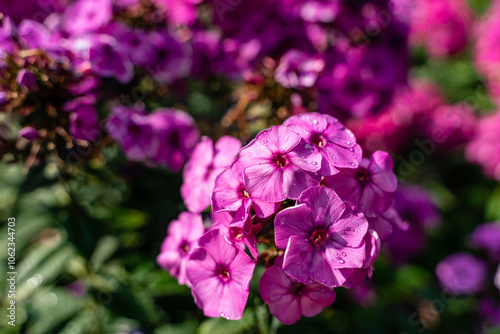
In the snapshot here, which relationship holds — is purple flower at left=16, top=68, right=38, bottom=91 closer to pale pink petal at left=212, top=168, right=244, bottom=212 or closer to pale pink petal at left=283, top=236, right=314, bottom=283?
pale pink petal at left=212, top=168, right=244, bottom=212

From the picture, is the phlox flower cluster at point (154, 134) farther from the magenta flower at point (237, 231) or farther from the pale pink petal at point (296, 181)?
the pale pink petal at point (296, 181)

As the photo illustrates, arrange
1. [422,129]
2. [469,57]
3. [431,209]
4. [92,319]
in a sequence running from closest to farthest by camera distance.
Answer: [92,319]
[431,209]
[422,129]
[469,57]

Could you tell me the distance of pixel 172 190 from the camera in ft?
6.12

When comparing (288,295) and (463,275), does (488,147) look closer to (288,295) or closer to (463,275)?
(463,275)

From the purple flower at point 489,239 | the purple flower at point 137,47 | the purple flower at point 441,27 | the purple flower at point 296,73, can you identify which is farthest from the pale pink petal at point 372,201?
the purple flower at point 441,27

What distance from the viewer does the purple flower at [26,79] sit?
1.30 m

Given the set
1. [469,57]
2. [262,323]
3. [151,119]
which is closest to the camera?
[262,323]

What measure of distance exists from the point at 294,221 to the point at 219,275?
240 mm

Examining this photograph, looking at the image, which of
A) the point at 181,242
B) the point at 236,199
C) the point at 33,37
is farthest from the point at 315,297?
the point at 33,37

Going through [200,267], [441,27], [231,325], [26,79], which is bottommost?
[441,27]

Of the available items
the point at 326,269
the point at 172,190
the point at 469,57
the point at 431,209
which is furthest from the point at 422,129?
the point at 326,269

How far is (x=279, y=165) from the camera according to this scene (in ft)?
3.47

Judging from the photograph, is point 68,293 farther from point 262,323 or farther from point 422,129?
point 422,129

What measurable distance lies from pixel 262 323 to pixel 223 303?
20 centimetres
